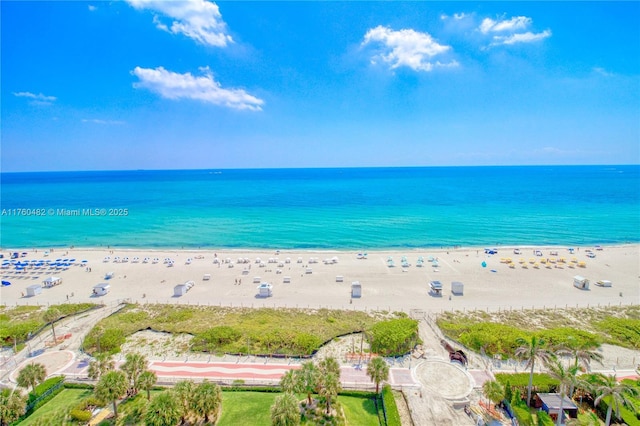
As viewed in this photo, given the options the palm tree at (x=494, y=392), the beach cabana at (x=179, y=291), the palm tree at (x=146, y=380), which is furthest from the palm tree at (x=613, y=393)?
the beach cabana at (x=179, y=291)

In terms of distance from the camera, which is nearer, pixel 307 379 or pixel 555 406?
pixel 307 379

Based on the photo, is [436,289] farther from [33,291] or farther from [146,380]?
[33,291]

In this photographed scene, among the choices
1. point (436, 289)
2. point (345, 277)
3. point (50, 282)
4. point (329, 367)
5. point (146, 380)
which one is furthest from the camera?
point (345, 277)

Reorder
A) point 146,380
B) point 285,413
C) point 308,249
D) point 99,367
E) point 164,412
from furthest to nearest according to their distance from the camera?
point 308,249 → point 99,367 → point 146,380 → point 164,412 → point 285,413

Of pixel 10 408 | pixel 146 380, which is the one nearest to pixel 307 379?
pixel 146 380

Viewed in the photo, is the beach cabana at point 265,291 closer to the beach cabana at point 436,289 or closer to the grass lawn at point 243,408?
the grass lawn at point 243,408

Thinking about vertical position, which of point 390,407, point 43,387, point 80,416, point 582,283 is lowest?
point 80,416

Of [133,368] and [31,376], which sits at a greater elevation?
[133,368]
